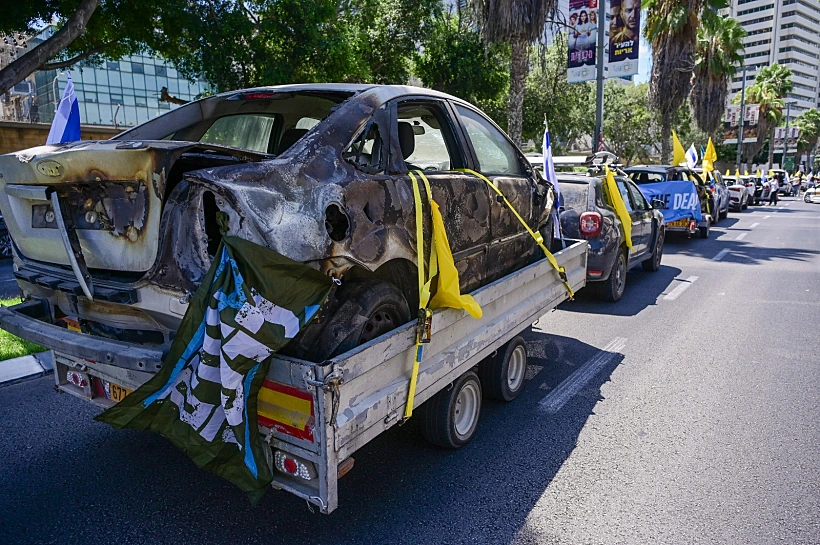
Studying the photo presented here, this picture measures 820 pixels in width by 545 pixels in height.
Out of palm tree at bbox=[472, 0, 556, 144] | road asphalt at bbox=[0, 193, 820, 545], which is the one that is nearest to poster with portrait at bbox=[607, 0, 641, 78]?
palm tree at bbox=[472, 0, 556, 144]

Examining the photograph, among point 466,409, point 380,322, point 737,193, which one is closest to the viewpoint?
point 380,322

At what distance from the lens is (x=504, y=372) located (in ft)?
14.6

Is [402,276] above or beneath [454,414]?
above

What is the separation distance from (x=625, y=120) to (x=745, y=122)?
1808 centimetres

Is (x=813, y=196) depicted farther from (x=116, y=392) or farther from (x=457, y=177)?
(x=116, y=392)

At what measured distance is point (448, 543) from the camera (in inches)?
115

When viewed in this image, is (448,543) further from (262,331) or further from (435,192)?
(435,192)

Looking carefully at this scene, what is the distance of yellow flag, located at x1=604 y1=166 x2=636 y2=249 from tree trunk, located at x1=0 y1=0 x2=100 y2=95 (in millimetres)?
8137

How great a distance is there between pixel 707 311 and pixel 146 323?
283 inches

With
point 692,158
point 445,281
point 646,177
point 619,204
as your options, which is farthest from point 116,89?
point 445,281

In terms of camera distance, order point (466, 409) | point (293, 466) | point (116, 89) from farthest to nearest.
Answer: point (116, 89), point (466, 409), point (293, 466)

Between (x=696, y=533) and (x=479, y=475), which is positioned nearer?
(x=696, y=533)

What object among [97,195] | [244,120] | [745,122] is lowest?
[97,195]

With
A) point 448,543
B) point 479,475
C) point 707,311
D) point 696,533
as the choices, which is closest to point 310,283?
point 448,543
